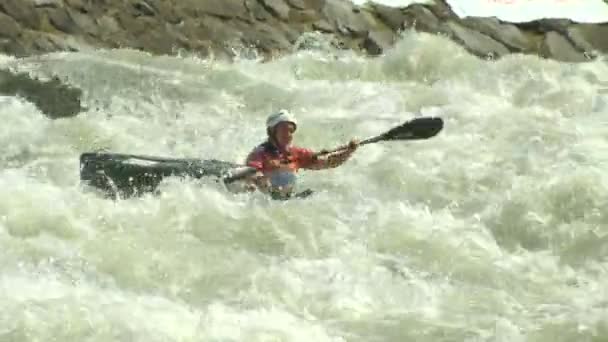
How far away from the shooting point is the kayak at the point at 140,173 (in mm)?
6750

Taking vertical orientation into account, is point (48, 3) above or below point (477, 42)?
below

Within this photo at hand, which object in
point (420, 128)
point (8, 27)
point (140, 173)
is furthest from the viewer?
point (8, 27)

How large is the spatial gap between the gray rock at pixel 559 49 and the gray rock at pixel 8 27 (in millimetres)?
5743

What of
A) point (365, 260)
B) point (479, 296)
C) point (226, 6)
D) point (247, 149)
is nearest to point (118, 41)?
point (226, 6)

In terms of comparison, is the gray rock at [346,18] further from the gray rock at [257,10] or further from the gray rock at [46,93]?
the gray rock at [46,93]

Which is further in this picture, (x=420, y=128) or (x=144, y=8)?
(x=144, y=8)

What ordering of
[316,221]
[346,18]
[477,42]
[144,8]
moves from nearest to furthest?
1. [316,221]
2. [144,8]
3. [477,42]
4. [346,18]

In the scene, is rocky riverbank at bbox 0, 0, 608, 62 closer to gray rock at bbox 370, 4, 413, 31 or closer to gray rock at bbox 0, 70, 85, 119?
gray rock at bbox 370, 4, 413, 31

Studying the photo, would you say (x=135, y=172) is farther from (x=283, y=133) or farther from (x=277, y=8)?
(x=277, y=8)

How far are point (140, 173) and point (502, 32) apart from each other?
20.6 ft

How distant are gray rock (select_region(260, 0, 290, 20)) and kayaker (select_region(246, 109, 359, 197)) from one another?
4917 mm

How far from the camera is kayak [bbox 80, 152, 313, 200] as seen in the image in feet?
22.1

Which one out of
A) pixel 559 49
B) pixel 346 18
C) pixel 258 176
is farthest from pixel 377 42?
pixel 258 176

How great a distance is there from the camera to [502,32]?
38.9ft
